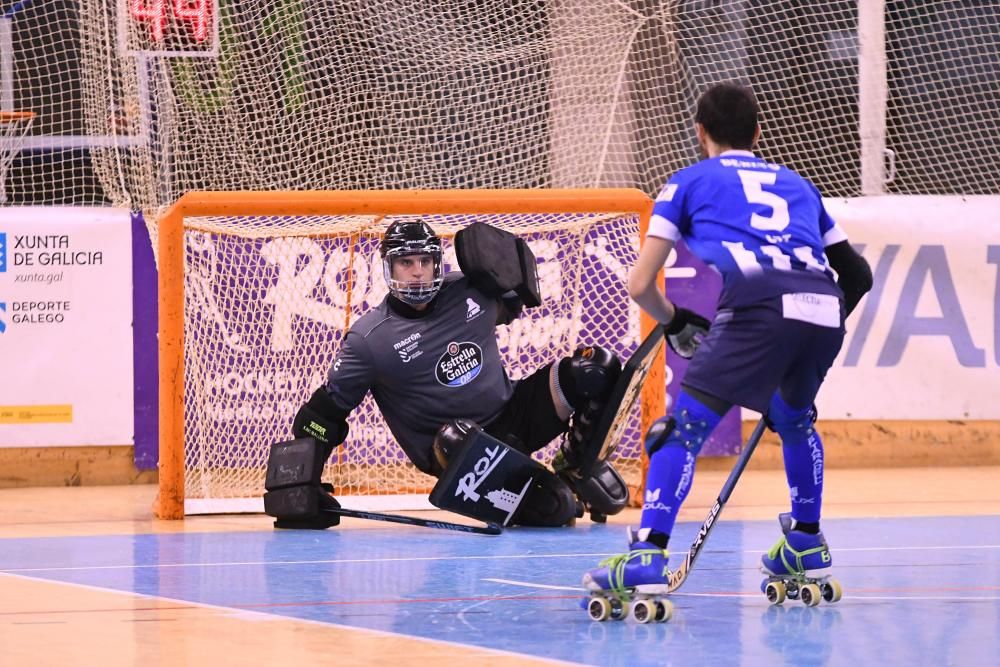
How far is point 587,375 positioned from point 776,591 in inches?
80.8

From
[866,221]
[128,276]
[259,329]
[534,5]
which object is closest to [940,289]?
[866,221]

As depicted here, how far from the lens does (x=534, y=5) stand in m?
8.77

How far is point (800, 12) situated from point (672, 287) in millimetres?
1900

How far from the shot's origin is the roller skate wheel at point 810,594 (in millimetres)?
4641

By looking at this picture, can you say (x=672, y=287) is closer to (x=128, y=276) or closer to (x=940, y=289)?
(x=940, y=289)

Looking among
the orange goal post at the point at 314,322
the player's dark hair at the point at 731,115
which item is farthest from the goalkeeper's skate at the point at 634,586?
the orange goal post at the point at 314,322

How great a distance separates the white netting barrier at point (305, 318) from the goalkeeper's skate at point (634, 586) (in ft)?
10.1

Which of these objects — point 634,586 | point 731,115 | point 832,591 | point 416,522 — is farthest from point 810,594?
point 416,522

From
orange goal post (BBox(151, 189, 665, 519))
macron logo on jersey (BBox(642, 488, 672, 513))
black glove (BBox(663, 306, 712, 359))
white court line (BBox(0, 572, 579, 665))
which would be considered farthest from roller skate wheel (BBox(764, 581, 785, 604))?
orange goal post (BBox(151, 189, 665, 519))

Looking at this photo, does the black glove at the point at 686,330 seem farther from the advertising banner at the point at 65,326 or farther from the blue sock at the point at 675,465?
the advertising banner at the point at 65,326

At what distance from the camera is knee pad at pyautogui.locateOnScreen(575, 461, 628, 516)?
21.9 ft

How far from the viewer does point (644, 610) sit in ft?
14.3

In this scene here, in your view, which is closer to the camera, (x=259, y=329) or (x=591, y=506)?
(x=591, y=506)

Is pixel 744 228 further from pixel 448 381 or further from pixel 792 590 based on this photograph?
pixel 448 381
